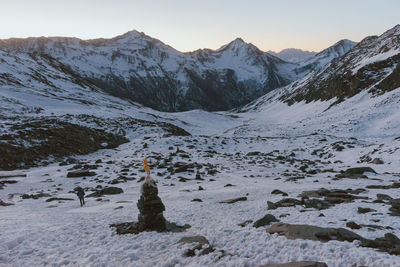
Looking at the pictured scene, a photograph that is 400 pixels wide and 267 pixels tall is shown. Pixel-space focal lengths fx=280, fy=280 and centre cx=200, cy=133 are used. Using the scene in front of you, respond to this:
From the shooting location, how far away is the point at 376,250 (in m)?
7.84

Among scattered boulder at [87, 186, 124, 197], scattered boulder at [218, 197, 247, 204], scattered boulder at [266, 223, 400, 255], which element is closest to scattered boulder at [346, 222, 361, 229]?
scattered boulder at [266, 223, 400, 255]

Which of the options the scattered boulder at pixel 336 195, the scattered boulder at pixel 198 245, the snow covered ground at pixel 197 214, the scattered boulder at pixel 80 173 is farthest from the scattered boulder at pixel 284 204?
the scattered boulder at pixel 80 173

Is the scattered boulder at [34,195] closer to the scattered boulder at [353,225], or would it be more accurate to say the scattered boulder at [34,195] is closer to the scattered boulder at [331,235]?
the scattered boulder at [331,235]

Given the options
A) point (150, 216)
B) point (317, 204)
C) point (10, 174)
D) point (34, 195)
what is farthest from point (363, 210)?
point (10, 174)

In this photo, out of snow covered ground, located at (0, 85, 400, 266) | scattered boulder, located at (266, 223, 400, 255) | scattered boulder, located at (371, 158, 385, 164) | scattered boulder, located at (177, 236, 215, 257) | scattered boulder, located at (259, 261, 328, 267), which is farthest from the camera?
scattered boulder, located at (371, 158, 385, 164)

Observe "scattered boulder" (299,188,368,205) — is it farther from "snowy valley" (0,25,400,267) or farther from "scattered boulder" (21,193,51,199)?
"scattered boulder" (21,193,51,199)

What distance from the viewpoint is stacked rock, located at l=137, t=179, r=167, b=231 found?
39.4 ft

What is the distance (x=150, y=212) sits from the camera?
39.7 feet

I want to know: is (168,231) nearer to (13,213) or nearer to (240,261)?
(240,261)

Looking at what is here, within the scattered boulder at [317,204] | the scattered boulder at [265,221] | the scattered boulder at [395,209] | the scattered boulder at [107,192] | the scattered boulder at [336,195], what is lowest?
the scattered boulder at [107,192]

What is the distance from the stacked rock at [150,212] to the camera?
39.4ft

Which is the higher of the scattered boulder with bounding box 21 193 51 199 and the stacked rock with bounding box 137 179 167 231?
the stacked rock with bounding box 137 179 167 231

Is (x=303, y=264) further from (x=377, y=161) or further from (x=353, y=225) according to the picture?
(x=377, y=161)

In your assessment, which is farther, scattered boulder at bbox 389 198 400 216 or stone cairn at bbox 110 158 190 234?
stone cairn at bbox 110 158 190 234
